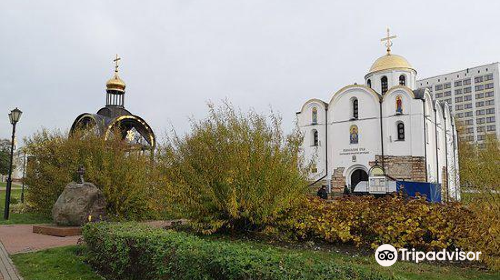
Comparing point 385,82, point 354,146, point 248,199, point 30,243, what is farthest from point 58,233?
point 385,82

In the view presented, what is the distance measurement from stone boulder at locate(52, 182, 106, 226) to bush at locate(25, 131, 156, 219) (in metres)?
1.64

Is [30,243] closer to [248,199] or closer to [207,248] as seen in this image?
[248,199]

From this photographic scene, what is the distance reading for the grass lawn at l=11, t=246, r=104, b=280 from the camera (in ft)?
20.7

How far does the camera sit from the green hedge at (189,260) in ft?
12.5

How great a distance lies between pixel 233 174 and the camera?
845cm

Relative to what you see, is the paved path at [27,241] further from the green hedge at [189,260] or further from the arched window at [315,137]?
the arched window at [315,137]

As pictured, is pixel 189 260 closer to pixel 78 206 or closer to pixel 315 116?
pixel 78 206

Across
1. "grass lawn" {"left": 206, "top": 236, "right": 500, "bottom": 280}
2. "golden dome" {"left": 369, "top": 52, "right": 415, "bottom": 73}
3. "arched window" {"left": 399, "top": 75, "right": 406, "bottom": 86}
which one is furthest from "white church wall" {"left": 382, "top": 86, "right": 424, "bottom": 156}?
"grass lawn" {"left": 206, "top": 236, "right": 500, "bottom": 280}

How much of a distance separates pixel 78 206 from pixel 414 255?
8.20 m

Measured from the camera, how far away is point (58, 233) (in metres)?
10.4

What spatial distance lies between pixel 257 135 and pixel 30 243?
19.0ft

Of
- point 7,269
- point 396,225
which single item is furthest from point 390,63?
point 7,269

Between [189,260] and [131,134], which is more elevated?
[131,134]

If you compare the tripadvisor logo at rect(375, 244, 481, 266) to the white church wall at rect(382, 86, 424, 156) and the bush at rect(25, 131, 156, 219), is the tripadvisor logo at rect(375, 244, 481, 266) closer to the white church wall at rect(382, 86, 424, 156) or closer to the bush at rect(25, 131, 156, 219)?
the bush at rect(25, 131, 156, 219)
